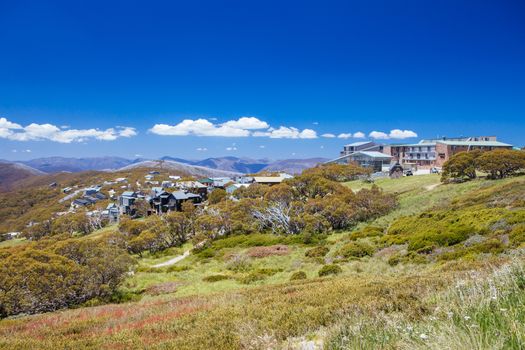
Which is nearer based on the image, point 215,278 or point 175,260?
point 215,278

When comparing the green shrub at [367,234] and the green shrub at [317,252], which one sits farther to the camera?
the green shrub at [367,234]

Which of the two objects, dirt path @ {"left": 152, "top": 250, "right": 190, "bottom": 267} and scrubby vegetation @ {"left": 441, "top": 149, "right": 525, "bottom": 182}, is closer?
dirt path @ {"left": 152, "top": 250, "right": 190, "bottom": 267}

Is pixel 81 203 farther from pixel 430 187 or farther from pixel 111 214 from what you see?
pixel 430 187

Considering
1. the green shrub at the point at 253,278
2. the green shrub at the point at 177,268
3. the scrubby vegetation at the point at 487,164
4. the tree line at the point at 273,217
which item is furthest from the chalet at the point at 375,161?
the green shrub at the point at 253,278

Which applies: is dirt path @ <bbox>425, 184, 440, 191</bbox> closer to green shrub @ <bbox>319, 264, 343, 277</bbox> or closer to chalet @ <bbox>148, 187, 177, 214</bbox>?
green shrub @ <bbox>319, 264, 343, 277</bbox>

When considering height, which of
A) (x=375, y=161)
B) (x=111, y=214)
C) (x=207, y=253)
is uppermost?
(x=375, y=161)

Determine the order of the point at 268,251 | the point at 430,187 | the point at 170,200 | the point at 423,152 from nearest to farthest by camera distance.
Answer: the point at 268,251 < the point at 430,187 < the point at 170,200 < the point at 423,152

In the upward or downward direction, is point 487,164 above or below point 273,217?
above

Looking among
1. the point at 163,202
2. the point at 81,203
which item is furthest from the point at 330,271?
the point at 81,203

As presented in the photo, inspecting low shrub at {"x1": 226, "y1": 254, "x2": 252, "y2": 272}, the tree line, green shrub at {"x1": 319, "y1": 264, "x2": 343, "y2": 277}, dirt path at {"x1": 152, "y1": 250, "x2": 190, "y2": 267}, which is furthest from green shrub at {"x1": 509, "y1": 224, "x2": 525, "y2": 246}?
dirt path at {"x1": 152, "y1": 250, "x2": 190, "y2": 267}

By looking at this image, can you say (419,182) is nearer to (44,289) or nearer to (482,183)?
(482,183)

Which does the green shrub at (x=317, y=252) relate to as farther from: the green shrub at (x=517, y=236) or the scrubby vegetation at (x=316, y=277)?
the green shrub at (x=517, y=236)

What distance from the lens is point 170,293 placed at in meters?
23.0

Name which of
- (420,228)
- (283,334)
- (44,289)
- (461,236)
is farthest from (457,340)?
(420,228)
